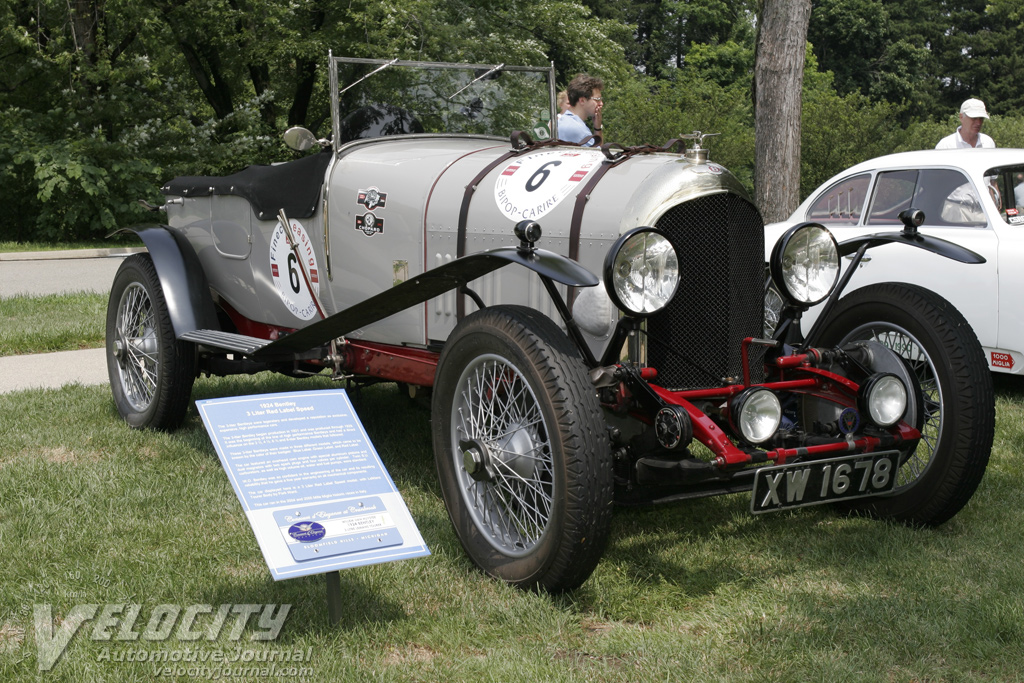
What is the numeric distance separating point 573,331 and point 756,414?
0.70 meters

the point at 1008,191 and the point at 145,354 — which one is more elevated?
the point at 1008,191

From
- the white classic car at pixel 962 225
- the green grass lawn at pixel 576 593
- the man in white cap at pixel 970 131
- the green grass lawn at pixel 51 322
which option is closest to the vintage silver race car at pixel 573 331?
the green grass lawn at pixel 576 593

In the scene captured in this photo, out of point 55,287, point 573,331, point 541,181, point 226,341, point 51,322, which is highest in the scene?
point 541,181

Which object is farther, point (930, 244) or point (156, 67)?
point (156, 67)

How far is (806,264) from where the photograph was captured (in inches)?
153

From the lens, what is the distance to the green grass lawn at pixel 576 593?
281cm

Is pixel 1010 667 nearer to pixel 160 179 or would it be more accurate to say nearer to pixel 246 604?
pixel 246 604

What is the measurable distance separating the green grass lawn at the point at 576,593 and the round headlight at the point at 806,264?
39.5 inches

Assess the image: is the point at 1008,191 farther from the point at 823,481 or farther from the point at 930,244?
the point at 823,481

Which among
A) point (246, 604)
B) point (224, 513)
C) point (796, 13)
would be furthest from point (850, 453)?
point (796, 13)

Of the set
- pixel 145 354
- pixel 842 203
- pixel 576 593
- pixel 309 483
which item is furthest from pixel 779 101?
pixel 309 483

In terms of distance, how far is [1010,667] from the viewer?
109 inches

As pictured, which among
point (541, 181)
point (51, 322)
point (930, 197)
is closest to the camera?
point (541, 181)

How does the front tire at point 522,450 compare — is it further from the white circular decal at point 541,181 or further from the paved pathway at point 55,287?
the paved pathway at point 55,287
